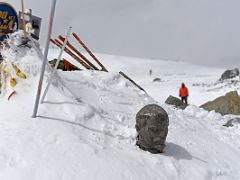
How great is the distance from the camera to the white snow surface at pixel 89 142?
13.5 feet

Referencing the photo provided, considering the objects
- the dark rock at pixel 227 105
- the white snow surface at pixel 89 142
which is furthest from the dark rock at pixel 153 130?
the dark rock at pixel 227 105

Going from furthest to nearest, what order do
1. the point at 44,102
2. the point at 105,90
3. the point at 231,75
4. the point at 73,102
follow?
the point at 231,75 → the point at 105,90 → the point at 73,102 → the point at 44,102

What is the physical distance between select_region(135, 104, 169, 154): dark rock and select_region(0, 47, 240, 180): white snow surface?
0.51 ft

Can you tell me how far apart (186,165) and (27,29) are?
5.11 m

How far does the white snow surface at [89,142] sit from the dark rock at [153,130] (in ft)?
0.51

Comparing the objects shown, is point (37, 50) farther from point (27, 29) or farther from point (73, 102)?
point (73, 102)

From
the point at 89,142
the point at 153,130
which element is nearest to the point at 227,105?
the point at 153,130

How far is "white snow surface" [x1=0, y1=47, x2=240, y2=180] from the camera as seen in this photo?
13.5 ft

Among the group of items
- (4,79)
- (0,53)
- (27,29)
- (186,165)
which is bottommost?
(186,165)

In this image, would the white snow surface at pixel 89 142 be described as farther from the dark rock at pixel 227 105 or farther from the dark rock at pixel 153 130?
the dark rock at pixel 227 105

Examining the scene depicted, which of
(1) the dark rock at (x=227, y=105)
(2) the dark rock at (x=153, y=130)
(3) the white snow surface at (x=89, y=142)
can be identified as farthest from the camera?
(1) the dark rock at (x=227, y=105)

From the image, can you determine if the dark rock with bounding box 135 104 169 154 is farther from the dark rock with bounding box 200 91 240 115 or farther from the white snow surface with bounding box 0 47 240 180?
the dark rock with bounding box 200 91 240 115

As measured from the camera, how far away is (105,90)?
7.83m

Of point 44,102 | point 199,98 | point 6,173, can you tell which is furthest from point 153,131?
point 199,98
